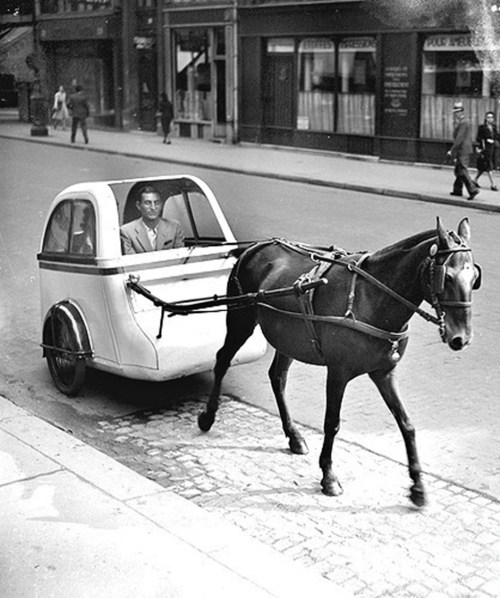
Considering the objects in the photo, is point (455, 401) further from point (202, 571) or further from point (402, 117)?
point (402, 117)

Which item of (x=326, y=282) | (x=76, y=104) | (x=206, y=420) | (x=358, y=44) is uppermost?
(x=358, y=44)

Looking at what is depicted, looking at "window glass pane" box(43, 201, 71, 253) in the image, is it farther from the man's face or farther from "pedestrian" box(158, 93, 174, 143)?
"pedestrian" box(158, 93, 174, 143)

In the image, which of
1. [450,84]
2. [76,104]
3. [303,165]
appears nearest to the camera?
[76,104]

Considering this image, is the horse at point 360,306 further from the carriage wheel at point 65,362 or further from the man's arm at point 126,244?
the carriage wheel at point 65,362

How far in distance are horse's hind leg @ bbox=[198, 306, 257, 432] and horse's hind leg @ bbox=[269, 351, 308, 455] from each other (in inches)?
12.0

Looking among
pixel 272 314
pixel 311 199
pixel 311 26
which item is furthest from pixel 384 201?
pixel 272 314

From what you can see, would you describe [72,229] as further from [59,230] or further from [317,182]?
[317,182]

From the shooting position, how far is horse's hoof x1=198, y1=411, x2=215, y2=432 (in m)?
7.18

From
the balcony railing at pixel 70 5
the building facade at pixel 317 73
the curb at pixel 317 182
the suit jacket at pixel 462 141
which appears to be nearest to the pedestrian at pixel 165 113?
the building facade at pixel 317 73

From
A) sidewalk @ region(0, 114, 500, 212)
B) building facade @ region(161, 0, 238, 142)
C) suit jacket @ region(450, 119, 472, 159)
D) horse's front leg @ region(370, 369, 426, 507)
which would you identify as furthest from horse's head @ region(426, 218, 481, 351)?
building facade @ region(161, 0, 238, 142)

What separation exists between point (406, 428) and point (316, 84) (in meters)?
22.4

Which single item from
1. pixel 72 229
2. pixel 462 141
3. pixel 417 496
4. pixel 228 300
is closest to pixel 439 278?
pixel 417 496

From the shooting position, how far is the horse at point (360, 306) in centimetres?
536

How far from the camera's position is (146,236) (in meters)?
8.03
